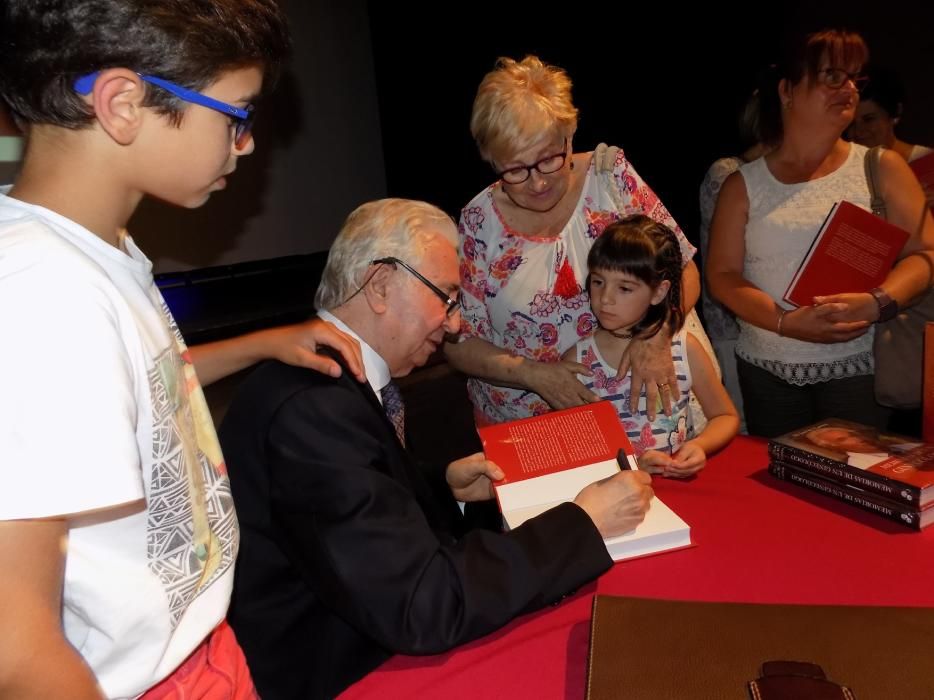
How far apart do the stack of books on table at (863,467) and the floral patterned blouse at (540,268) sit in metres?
0.84

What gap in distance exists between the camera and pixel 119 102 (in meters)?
0.81

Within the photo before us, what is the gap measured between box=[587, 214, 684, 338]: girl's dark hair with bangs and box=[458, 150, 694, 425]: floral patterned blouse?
0.24ft

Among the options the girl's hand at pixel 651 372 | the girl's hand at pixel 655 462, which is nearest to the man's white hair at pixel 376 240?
the girl's hand at pixel 655 462

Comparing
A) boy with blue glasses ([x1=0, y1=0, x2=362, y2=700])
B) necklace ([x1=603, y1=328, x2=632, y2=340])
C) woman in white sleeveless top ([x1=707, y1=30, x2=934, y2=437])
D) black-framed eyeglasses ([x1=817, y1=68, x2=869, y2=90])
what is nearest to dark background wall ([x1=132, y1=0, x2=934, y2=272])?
woman in white sleeveless top ([x1=707, y1=30, x2=934, y2=437])

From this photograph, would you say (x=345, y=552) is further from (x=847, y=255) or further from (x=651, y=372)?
(x=847, y=255)

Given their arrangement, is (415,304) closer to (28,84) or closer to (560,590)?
(560,590)

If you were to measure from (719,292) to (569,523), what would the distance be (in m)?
1.46

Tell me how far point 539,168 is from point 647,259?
0.43m

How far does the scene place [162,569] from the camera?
33.9 inches

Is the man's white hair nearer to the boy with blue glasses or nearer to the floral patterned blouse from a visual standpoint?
the boy with blue glasses

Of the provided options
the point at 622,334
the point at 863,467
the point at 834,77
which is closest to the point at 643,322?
the point at 622,334

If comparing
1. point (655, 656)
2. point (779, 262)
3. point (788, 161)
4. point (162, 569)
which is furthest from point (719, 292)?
point (162, 569)

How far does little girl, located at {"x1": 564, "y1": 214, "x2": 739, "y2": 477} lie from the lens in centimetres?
222

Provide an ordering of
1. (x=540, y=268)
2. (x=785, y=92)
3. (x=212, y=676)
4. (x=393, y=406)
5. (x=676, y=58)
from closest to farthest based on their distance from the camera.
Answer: (x=212, y=676) < (x=393, y=406) < (x=540, y=268) < (x=785, y=92) < (x=676, y=58)
